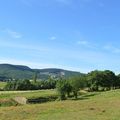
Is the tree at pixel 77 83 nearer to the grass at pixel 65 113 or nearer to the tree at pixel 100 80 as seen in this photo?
the tree at pixel 100 80

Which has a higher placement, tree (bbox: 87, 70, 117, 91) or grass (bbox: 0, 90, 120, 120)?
tree (bbox: 87, 70, 117, 91)

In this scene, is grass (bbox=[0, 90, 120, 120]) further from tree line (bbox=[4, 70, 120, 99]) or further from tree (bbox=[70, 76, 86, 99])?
tree (bbox=[70, 76, 86, 99])

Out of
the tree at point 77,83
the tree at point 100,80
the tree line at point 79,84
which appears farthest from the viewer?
the tree at point 100,80

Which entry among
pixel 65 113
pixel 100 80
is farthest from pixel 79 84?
pixel 65 113

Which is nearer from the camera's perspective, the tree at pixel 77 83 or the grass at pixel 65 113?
the grass at pixel 65 113

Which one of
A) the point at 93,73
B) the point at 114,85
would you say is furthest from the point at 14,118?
the point at 114,85

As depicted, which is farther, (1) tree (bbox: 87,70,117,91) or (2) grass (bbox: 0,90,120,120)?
(1) tree (bbox: 87,70,117,91)

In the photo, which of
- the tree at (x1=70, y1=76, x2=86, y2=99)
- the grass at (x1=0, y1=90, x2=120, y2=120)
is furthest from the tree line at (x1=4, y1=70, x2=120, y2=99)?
the grass at (x1=0, y1=90, x2=120, y2=120)

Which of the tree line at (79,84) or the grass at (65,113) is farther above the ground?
the tree line at (79,84)

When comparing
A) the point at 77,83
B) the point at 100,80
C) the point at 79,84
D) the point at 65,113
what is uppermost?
the point at 100,80

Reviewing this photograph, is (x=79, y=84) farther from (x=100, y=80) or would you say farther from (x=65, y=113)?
(x=65, y=113)

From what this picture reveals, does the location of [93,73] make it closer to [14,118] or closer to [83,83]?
[83,83]

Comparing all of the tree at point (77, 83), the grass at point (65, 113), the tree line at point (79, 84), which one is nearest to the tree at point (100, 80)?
the tree line at point (79, 84)

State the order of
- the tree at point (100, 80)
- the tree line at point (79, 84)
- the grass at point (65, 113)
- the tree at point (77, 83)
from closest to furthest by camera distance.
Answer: the grass at point (65, 113), the tree line at point (79, 84), the tree at point (77, 83), the tree at point (100, 80)
